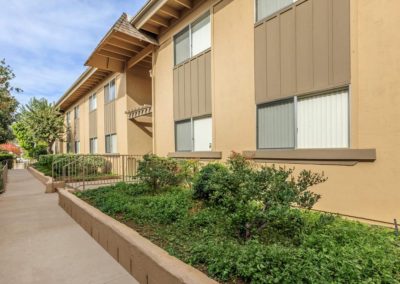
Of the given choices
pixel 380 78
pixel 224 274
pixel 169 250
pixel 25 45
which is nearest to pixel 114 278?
pixel 169 250

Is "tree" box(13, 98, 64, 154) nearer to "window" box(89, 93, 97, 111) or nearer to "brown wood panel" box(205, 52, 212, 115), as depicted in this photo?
"window" box(89, 93, 97, 111)

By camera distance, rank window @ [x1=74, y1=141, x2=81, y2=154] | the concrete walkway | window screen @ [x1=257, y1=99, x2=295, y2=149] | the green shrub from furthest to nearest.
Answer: window @ [x1=74, y1=141, x2=81, y2=154] < the green shrub < window screen @ [x1=257, y1=99, x2=295, y2=149] < the concrete walkway

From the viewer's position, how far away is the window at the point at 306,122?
15.5 ft

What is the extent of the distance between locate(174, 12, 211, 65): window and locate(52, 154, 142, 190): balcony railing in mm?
4457

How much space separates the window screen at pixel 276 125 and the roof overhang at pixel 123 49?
6.22 meters

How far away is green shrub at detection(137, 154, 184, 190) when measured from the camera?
6574 millimetres

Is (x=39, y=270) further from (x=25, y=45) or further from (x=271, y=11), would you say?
(x=25, y=45)

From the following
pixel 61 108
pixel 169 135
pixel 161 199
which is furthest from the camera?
pixel 61 108

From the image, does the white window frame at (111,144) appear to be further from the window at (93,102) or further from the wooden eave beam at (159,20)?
the wooden eave beam at (159,20)

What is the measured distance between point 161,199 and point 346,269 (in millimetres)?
4064

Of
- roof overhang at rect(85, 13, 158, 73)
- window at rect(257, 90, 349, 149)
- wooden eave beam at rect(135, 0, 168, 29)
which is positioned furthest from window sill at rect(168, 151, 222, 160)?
wooden eave beam at rect(135, 0, 168, 29)

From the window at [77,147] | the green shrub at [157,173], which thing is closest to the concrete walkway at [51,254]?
the green shrub at [157,173]

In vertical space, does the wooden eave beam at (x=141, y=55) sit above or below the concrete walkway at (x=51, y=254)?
above

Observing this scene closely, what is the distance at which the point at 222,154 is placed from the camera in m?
7.16
